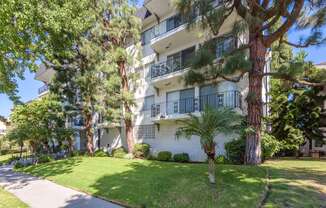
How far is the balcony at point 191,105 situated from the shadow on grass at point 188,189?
4704mm

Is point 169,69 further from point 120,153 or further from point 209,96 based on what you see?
point 120,153

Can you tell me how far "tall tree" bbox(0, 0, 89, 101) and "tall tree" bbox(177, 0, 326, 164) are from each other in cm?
508

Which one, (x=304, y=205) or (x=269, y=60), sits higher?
(x=269, y=60)

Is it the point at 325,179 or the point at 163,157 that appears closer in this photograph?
the point at 325,179

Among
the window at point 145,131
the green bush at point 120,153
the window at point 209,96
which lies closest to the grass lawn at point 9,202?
the green bush at point 120,153

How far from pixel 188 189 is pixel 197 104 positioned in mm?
9483

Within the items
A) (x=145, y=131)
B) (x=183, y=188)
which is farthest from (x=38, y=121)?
(x=183, y=188)

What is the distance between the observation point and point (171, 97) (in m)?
19.6

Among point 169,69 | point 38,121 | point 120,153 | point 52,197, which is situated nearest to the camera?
point 52,197

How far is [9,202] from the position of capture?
846cm

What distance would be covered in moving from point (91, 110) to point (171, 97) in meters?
7.44

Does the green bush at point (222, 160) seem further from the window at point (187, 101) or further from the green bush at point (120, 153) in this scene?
the green bush at point (120, 153)

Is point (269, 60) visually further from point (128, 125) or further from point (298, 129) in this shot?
point (128, 125)

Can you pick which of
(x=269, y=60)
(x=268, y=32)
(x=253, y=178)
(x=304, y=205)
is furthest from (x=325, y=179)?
(x=269, y=60)
